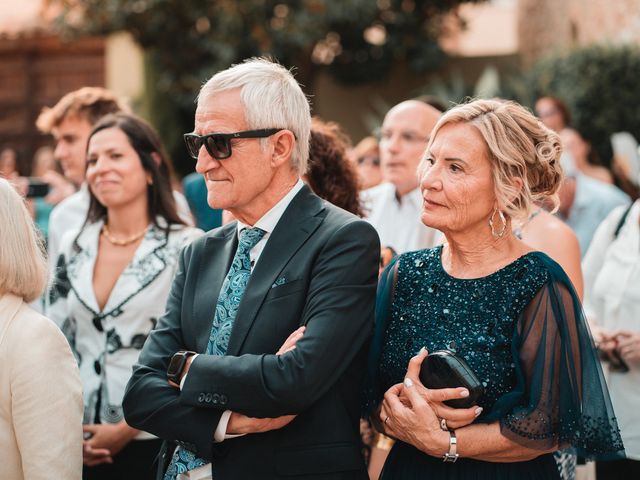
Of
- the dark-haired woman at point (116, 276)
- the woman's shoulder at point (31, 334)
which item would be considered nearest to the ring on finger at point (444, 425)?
the woman's shoulder at point (31, 334)

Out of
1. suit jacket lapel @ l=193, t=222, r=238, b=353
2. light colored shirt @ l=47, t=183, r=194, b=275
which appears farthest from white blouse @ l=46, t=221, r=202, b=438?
light colored shirt @ l=47, t=183, r=194, b=275

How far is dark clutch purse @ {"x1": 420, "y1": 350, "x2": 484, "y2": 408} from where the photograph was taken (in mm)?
2803

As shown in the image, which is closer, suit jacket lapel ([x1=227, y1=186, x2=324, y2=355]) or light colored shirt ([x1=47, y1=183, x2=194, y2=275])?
suit jacket lapel ([x1=227, y1=186, x2=324, y2=355])

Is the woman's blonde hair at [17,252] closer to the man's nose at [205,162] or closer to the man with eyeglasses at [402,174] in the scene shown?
the man's nose at [205,162]

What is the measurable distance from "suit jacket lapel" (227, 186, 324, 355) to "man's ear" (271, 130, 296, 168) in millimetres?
143

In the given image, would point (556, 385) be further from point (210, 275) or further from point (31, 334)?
point (31, 334)

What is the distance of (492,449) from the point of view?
9.39 ft

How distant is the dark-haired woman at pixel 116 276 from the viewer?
3980 millimetres

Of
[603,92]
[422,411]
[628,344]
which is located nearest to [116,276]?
[422,411]

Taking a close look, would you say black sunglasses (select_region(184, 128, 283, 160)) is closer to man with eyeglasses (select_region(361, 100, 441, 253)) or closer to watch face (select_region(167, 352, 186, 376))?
watch face (select_region(167, 352, 186, 376))

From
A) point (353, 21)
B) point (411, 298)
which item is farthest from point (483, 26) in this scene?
point (411, 298)

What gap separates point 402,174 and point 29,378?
273 centimetres

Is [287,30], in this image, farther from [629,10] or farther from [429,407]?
[429,407]

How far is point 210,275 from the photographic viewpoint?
312cm
